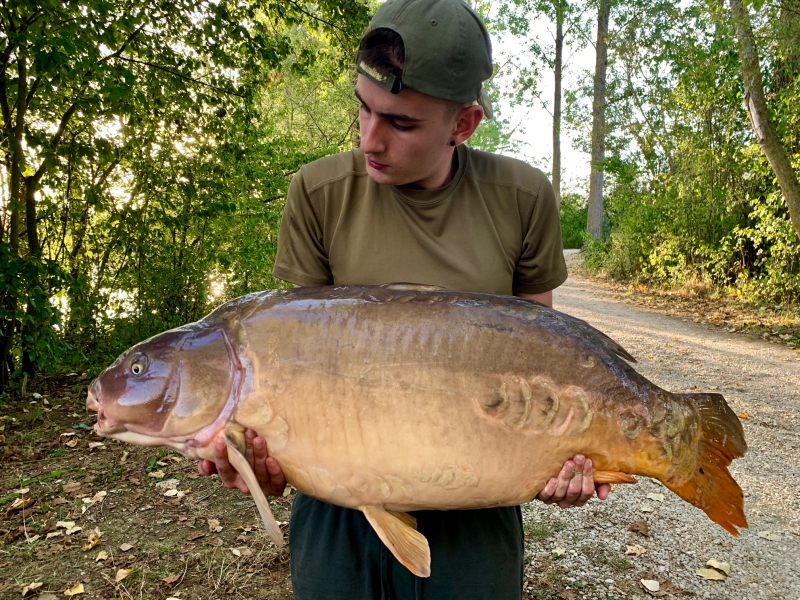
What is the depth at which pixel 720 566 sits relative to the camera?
300 centimetres

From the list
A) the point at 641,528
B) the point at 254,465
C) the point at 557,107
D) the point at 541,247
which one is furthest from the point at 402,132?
the point at 557,107

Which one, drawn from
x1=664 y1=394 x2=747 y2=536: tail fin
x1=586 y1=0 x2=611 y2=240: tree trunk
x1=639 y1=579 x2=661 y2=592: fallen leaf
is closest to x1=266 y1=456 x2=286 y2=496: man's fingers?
x1=664 y1=394 x2=747 y2=536: tail fin

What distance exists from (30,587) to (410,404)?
8.18 ft

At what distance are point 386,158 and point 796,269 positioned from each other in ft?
29.3

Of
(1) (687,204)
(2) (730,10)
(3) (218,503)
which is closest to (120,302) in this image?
(3) (218,503)

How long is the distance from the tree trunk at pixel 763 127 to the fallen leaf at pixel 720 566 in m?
6.07

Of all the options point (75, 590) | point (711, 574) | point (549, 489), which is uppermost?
point (549, 489)

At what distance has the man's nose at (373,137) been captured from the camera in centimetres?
146

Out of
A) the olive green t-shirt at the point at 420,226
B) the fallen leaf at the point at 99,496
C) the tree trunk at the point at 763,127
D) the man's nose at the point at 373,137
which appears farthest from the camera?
the tree trunk at the point at 763,127

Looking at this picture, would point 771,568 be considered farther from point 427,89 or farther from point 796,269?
point 796,269

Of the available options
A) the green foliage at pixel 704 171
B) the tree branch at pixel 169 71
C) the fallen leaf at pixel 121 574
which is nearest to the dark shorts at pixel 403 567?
the fallen leaf at pixel 121 574

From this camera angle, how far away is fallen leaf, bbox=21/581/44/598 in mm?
2756

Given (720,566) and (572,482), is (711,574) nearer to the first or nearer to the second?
(720,566)

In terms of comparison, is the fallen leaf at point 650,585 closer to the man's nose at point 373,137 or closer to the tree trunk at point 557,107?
the man's nose at point 373,137
